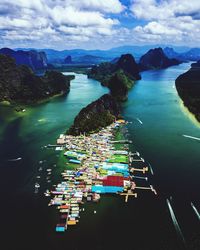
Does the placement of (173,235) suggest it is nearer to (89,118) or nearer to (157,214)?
(157,214)

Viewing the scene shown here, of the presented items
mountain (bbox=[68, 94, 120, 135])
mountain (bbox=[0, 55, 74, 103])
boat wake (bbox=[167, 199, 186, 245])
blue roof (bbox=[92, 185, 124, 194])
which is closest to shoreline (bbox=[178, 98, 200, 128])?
mountain (bbox=[68, 94, 120, 135])

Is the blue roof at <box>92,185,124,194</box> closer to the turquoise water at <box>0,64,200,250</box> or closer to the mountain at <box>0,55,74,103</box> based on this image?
the turquoise water at <box>0,64,200,250</box>

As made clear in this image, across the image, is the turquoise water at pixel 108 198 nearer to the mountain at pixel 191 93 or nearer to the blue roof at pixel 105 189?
the blue roof at pixel 105 189

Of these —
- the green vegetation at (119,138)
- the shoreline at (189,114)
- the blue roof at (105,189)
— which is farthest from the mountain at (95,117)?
the blue roof at (105,189)

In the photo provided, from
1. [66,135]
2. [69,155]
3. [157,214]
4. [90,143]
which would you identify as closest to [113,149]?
[90,143]

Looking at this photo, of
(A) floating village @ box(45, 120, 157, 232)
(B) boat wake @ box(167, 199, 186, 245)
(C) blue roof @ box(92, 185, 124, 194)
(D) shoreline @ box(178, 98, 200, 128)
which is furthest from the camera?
(D) shoreline @ box(178, 98, 200, 128)

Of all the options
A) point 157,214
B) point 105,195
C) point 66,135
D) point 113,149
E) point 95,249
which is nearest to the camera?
point 95,249
